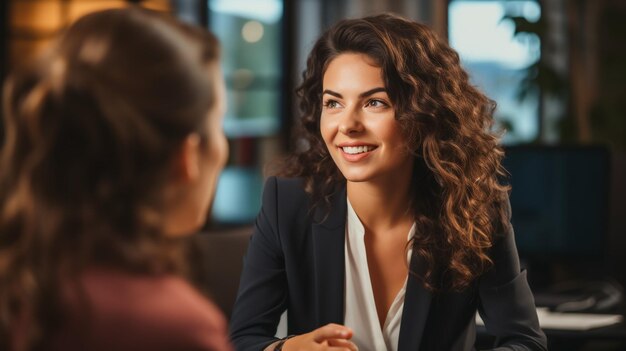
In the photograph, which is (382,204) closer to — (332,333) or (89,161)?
(332,333)

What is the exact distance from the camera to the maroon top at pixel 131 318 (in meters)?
0.84

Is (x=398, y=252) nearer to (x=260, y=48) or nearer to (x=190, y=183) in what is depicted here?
(x=190, y=183)

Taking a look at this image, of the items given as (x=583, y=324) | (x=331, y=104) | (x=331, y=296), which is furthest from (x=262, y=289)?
(x=583, y=324)

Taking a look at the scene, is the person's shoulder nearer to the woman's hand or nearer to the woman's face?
the woman's hand

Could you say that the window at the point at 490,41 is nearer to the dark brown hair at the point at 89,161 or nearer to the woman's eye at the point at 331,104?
the woman's eye at the point at 331,104

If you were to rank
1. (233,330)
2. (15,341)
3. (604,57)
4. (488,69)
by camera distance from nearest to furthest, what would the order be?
(15,341), (233,330), (604,57), (488,69)

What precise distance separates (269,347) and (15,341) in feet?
2.94

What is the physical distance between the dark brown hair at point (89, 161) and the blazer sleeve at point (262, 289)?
94 centimetres

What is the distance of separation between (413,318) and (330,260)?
218 millimetres

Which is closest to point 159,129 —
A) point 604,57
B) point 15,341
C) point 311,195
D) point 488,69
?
point 15,341

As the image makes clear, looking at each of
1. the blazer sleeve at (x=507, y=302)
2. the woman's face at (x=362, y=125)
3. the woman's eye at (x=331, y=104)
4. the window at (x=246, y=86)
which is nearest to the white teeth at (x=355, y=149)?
the woman's face at (x=362, y=125)

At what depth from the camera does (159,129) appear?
887 mm

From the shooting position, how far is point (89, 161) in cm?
87

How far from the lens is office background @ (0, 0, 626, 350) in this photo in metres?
3.02
